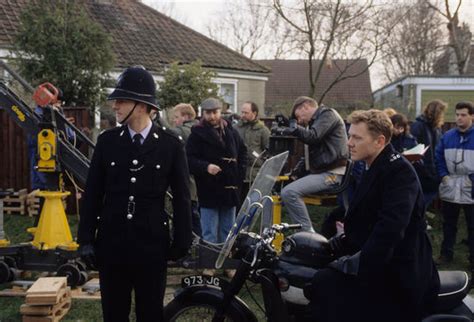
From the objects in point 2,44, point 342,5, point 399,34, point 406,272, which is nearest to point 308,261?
point 406,272

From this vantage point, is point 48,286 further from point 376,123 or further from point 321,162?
point 376,123

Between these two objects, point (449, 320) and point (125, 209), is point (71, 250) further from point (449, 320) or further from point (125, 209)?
point (449, 320)

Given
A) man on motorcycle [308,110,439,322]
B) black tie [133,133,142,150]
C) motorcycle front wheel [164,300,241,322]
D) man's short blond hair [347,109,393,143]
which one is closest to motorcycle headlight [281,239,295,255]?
man on motorcycle [308,110,439,322]

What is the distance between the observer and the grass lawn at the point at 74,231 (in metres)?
5.90

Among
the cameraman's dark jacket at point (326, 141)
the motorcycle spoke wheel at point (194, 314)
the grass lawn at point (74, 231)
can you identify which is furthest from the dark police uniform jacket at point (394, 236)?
the cameraman's dark jacket at point (326, 141)

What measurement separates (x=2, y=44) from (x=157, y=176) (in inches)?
524

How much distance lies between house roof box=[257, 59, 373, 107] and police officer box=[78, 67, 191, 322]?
34.7 metres

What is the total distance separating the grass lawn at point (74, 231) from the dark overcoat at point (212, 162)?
3.50ft

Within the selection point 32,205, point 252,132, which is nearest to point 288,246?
point 252,132

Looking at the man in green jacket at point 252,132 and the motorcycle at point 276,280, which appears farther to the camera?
the man in green jacket at point 252,132

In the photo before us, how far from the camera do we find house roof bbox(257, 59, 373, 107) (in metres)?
40.2

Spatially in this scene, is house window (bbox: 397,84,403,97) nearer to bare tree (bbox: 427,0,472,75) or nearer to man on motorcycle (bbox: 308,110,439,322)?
bare tree (bbox: 427,0,472,75)

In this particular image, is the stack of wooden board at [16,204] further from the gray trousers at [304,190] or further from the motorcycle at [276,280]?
the motorcycle at [276,280]

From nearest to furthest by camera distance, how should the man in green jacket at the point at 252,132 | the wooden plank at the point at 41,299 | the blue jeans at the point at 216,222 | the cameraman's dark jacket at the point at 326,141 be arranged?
1. the wooden plank at the point at 41,299
2. the cameraman's dark jacket at the point at 326,141
3. the blue jeans at the point at 216,222
4. the man in green jacket at the point at 252,132
